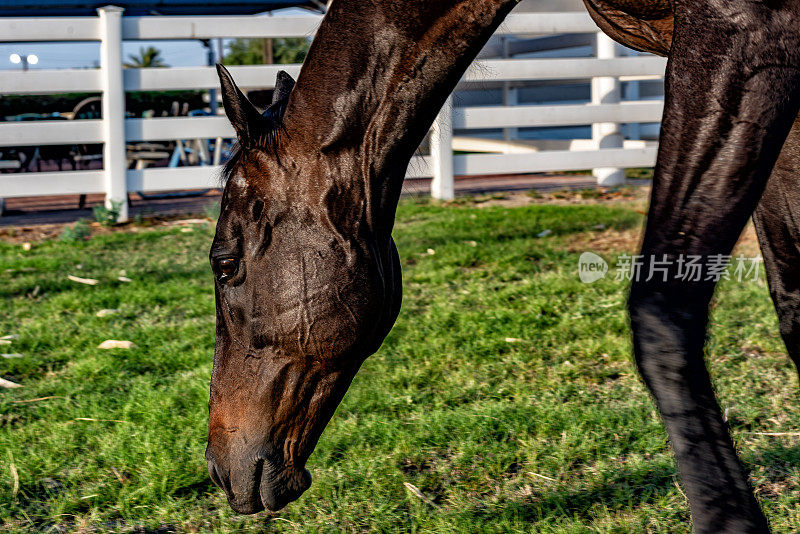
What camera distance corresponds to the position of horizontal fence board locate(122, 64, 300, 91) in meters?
8.49

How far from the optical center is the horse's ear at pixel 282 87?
2279mm

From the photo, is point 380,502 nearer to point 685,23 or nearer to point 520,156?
point 685,23

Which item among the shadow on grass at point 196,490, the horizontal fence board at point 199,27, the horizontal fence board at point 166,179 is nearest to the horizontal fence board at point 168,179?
the horizontal fence board at point 166,179

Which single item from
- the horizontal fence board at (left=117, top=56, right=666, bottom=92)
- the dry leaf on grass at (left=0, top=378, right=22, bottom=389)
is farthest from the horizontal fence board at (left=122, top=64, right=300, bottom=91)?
the dry leaf on grass at (left=0, top=378, right=22, bottom=389)

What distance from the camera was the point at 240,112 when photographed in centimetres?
201

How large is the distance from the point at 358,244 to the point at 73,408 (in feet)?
6.79

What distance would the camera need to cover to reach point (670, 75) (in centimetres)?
183

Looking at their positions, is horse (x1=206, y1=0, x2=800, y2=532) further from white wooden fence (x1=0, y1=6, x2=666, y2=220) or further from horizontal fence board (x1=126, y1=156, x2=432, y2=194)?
horizontal fence board (x1=126, y1=156, x2=432, y2=194)

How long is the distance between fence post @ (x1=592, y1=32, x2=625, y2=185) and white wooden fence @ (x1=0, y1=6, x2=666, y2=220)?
0.15 m

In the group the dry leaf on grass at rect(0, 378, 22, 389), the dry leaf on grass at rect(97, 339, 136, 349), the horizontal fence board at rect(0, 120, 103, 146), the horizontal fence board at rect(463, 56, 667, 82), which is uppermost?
the horizontal fence board at rect(463, 56, 667, 82)

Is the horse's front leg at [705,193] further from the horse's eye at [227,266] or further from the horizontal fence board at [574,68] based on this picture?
the horizontal fence board at [574,68]

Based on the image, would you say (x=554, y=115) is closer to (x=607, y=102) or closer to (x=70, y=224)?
(x=607, y=102)

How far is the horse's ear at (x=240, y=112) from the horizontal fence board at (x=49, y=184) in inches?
266

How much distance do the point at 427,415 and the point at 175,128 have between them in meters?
5.98
